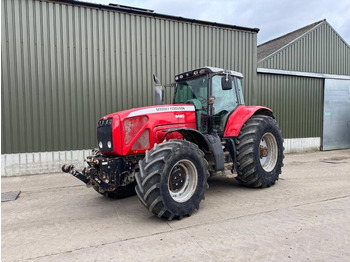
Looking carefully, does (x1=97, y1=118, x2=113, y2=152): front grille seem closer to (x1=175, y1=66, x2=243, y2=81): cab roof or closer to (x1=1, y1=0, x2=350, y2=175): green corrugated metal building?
(x1=175, y1=66, x2=243, y2=81): cab roof

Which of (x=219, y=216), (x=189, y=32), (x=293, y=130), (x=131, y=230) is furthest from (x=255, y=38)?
(x=131, y=230)

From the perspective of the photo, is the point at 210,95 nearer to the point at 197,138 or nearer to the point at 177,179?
the point at 197,138

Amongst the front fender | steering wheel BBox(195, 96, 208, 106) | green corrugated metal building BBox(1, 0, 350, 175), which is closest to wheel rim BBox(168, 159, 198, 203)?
the front fender

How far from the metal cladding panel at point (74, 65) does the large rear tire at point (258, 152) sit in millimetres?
4046

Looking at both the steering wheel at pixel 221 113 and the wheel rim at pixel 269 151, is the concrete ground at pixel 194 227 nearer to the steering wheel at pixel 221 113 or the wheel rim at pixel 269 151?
the wheel rim at pixel 269 151

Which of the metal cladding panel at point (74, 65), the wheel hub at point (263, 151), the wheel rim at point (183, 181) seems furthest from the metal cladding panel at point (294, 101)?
the wheel rim at point (183, 181)

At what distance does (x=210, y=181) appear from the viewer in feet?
20.4

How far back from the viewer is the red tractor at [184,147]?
372 centimetres

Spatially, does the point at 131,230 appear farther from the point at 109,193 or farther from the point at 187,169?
the point at 109,193

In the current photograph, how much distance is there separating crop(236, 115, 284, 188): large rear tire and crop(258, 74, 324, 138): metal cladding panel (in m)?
5.02

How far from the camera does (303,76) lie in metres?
11.1

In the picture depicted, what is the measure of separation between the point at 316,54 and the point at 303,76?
119cm

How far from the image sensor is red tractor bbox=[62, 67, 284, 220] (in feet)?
12.2

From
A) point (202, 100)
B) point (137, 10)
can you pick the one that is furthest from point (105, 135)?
point (137, 10)
